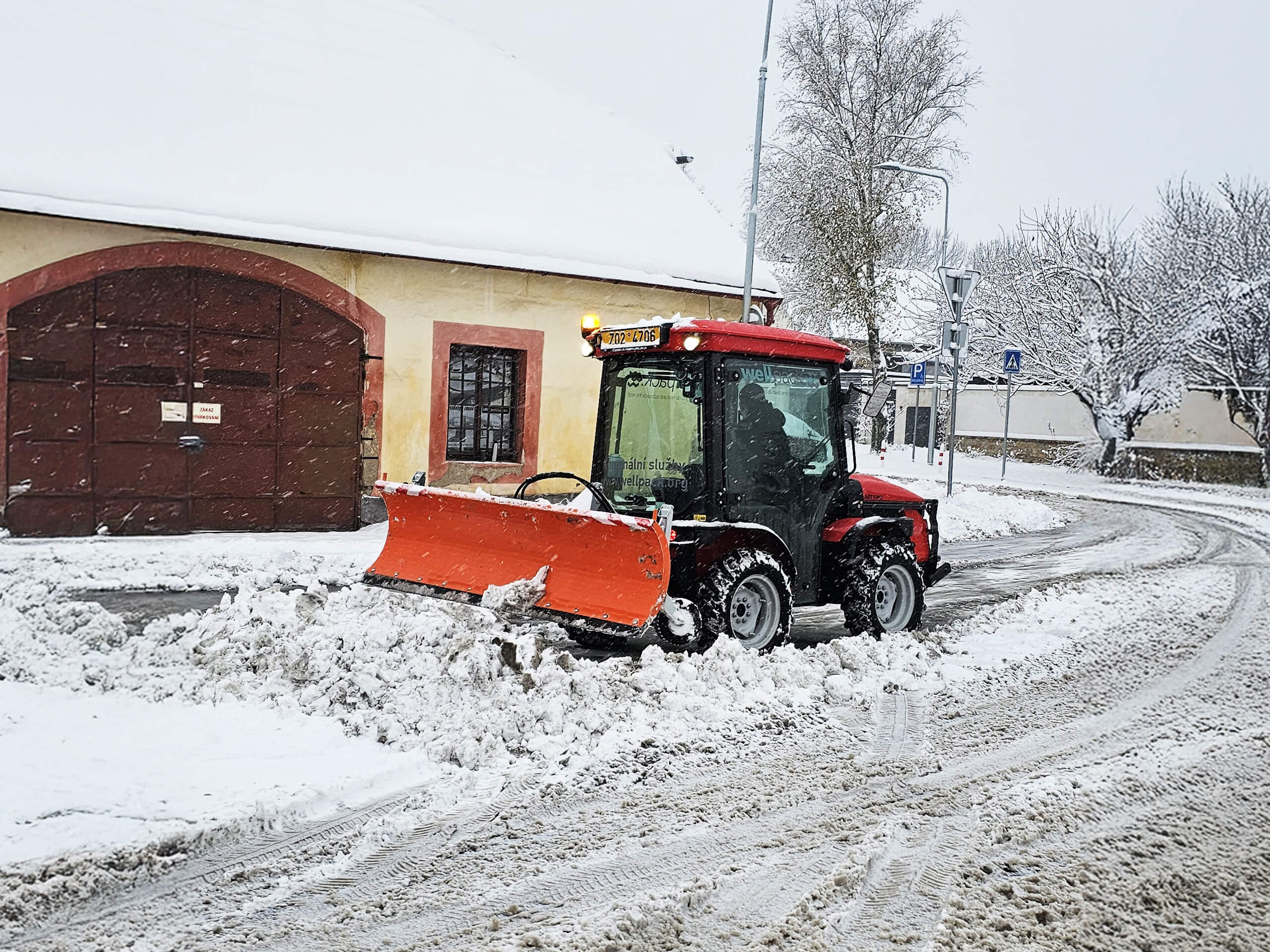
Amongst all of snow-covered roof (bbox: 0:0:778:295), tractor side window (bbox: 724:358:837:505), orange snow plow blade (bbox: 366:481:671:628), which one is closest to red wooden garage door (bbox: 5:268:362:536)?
snow-covered roof (bbox: 0:0:778:295)

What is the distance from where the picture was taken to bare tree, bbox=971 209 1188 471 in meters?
28.7

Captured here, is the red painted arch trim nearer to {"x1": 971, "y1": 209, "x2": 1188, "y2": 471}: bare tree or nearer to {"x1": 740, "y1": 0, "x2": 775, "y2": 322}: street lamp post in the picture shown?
{"x1": 740, "y1": 0, "x2": 775, "y2": 322}: street lamp post

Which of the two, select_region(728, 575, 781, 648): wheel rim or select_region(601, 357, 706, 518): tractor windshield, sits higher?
select_region(601, 357, 706, 518): tractor windshield

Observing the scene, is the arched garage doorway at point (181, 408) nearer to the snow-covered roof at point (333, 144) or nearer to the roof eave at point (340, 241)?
the roof eave at point (340, 241)

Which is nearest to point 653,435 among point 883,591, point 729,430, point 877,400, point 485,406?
point 729,430

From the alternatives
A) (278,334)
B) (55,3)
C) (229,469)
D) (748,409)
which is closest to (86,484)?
(229,469)

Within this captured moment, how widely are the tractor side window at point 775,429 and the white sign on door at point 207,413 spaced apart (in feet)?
24.2

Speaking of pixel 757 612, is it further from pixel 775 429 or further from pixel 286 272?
pixel 286 272

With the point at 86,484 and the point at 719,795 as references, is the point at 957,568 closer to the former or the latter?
the point at 719,795

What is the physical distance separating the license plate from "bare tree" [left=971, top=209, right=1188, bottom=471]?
25.1m

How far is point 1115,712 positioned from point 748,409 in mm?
2732

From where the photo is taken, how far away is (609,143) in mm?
17453

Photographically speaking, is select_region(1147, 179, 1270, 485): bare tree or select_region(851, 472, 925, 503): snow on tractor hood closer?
select_region(851, 472, 925, 503): snow on tractor hood

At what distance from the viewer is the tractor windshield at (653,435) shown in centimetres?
684
